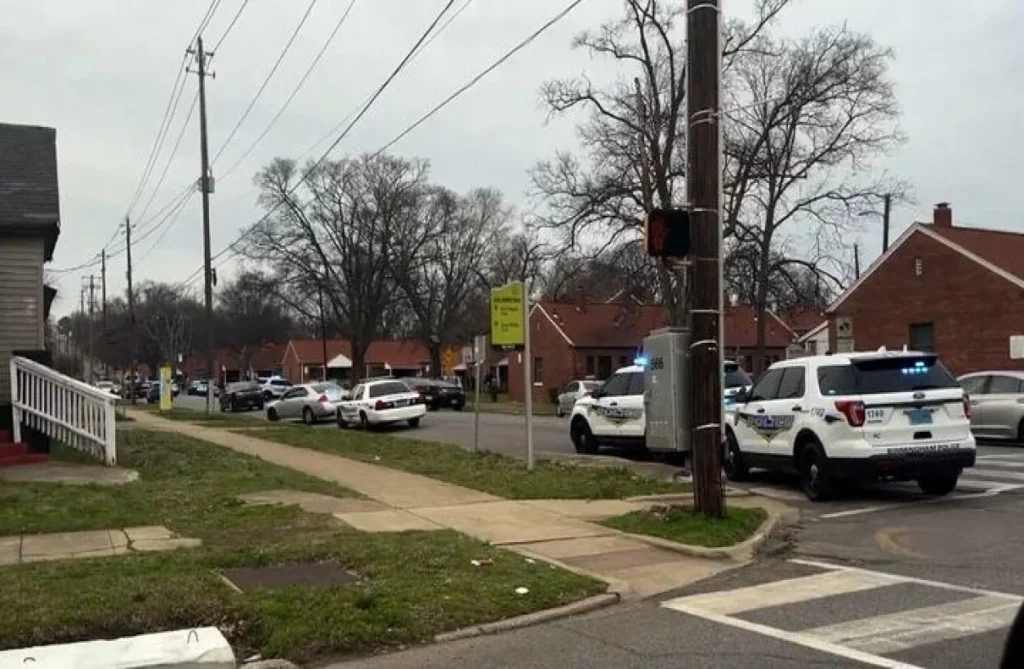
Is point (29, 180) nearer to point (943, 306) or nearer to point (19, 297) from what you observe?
point (19, 297)

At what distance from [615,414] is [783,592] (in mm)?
11830

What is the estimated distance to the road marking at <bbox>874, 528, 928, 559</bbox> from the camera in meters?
9.38

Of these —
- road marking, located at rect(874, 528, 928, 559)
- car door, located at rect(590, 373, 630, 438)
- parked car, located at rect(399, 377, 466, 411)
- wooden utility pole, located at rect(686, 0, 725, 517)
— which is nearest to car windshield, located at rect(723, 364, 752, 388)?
car door, located at rect(590, 373, 630, 438)

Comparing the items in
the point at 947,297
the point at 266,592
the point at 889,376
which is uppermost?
the point at 947,297

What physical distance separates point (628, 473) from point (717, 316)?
19.7 feet

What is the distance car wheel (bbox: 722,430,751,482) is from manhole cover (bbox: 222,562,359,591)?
28.4 feet

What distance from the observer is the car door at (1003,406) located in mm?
20672

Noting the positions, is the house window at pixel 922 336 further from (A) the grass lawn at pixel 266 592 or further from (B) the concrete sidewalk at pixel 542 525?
(A) the grass lawn at pixel 266 592

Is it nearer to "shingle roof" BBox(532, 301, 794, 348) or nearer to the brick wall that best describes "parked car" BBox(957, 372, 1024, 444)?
the brick wall

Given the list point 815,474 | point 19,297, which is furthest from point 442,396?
point 815,474

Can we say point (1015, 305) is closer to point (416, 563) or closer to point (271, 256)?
point (416, 563)

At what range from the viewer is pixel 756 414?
14625 mm

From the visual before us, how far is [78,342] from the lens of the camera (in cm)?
12269

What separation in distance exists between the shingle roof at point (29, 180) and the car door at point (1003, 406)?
19.0m
